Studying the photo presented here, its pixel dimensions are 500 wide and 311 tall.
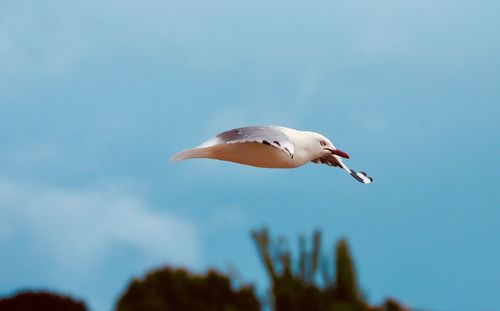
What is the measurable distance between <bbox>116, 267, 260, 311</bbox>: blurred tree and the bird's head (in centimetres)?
199

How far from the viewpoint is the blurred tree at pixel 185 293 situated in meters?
9.87

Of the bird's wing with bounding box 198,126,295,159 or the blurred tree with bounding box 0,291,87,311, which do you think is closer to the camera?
the bird's wing with bounding box 198,126,295,159

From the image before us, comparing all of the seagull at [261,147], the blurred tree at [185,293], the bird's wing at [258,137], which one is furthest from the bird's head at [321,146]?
the blurred tree at [185,293]

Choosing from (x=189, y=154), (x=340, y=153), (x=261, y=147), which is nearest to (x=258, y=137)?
(x=261, y=147)

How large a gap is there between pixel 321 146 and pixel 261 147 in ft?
4.28

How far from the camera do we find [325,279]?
11.7 m

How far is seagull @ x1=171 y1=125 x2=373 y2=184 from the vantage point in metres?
8.90

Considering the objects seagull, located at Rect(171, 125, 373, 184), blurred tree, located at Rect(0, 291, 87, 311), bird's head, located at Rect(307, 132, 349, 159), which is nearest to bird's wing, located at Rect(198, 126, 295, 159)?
seagull, located at Rect(171, 125, 373, 184)

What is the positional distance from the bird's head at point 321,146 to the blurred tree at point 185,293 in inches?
78.2

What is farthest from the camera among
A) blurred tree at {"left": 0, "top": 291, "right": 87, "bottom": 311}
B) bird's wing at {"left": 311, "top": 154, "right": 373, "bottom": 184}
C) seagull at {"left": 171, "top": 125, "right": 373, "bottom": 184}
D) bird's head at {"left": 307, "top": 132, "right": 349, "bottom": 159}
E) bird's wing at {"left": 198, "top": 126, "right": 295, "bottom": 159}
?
bird's wing at {"left": 311, "top": 154, "right": 373, "bottom": 184}

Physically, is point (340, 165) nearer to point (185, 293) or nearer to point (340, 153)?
point (340, 153)

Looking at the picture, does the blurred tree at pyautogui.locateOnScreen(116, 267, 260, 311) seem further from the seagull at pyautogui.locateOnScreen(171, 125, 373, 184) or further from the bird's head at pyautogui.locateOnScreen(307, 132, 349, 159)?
the bird's head at pyautogui.locateOnScreen(307, 132, 349, 159)

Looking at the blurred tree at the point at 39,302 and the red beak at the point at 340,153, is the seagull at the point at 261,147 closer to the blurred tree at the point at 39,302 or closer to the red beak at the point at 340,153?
the red beak at the point at 340,153

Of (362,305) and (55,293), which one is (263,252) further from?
(55,293)
